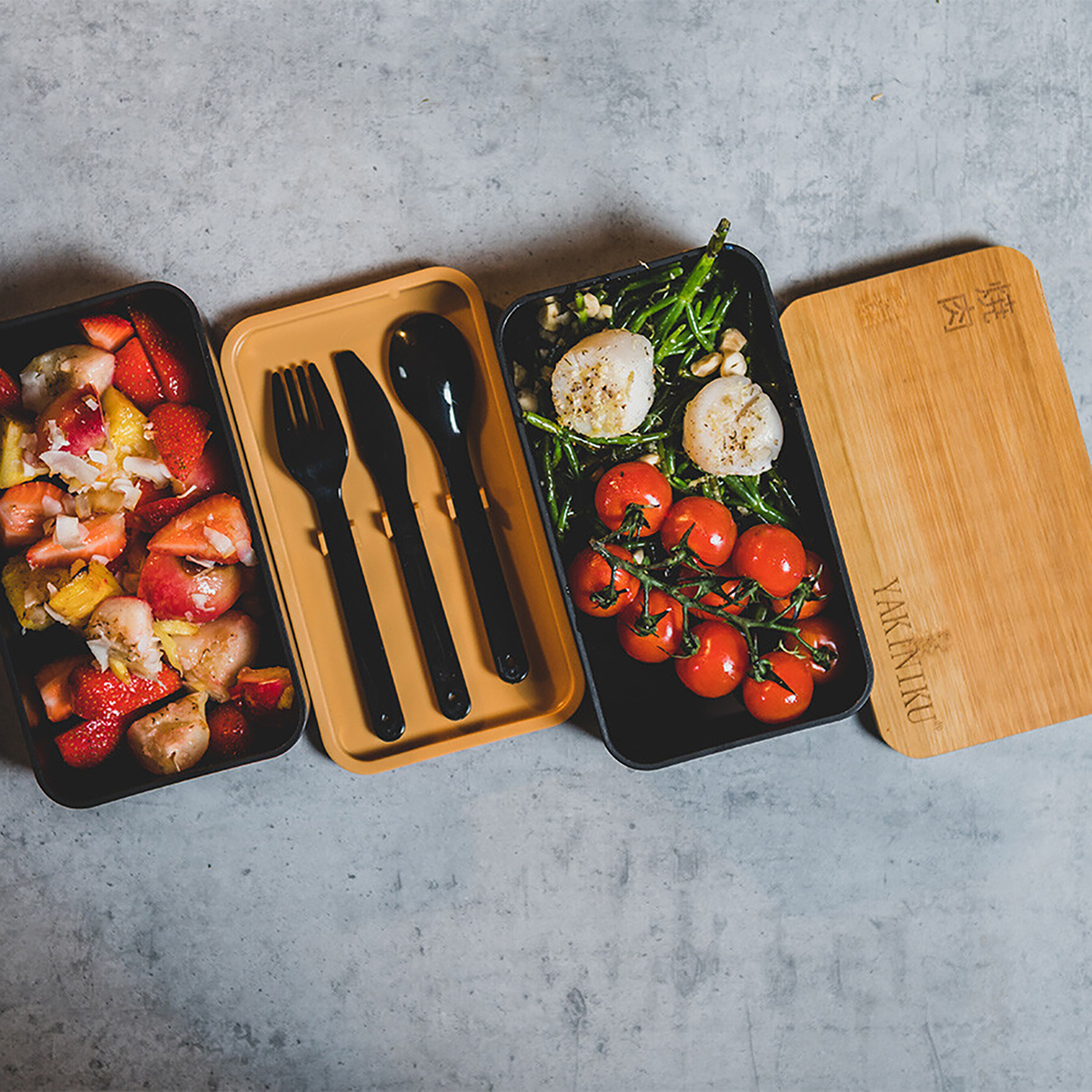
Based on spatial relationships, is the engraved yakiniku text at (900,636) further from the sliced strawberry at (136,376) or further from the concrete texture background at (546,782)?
the sliced strawberry at (136,376)

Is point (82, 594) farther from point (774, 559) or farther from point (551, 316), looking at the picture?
point (774, 559)

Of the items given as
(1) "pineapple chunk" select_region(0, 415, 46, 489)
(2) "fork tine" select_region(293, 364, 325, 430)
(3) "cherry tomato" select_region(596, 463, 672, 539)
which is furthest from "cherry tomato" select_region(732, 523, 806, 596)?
(1) "pineapple chunk" select_region(0, 415, 46, 489)

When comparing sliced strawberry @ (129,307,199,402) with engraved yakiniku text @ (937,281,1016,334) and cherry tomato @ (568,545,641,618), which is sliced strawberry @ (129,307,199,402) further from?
engraved yakiniku text @ (937,281,1016,334)

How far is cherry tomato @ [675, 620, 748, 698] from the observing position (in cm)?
123

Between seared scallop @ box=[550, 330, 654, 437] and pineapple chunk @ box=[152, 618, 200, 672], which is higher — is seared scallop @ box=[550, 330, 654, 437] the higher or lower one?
the higher one

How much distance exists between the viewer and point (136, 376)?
4.11 feet

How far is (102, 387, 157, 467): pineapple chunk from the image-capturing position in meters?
1.23

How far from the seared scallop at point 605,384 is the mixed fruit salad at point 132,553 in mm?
487

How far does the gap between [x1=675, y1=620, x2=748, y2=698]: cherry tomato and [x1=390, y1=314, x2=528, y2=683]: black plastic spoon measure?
A: 0.81 feet

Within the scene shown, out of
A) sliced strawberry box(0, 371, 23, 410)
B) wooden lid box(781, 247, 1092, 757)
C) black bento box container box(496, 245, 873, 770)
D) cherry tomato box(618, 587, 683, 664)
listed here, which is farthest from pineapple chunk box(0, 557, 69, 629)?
wooden lid box(781, 247, 1092, 757)

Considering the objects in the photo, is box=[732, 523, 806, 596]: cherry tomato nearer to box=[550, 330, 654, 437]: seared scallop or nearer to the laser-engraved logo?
box=[550, 330, 654, 437]: seared scallop

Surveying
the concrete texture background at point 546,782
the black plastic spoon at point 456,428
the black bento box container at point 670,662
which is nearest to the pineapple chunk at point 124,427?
the concrete texture background at point 546,782

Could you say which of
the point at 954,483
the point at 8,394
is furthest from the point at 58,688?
the point at 954,483

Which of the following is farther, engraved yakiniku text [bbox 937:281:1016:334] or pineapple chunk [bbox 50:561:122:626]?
engraved yakiniku text [bbox 937:281:1016:334]
